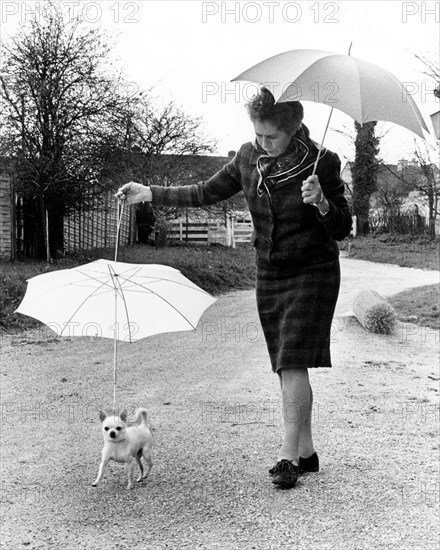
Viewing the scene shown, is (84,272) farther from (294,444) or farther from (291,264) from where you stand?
(294,444)

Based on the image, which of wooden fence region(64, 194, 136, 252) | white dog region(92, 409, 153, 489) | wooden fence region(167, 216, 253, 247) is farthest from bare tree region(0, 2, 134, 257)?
white dog region(92, 409, 153, 489)

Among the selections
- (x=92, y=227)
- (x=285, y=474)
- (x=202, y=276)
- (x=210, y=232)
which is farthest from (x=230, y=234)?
(x=285, y=474)

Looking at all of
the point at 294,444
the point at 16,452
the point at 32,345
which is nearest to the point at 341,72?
the point at 294,444

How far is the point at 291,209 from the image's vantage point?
7.60 ft

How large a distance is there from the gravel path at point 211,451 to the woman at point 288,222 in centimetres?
163

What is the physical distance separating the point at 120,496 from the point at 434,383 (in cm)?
511

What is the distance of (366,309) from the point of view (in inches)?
486

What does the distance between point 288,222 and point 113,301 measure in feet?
1.91

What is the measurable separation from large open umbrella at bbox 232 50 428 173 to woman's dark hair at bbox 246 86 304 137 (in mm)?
133

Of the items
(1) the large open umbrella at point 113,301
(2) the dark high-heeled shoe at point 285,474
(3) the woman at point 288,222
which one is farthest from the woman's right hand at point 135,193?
(2) the dark high-heeled shoe at point 285,474

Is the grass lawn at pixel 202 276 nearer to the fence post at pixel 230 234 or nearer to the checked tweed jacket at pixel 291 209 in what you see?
the fence post at pixel 230 234

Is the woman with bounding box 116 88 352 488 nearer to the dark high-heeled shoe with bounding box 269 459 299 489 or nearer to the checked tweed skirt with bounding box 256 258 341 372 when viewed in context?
the checked tweed skirt with bounding box 256 258 341 372

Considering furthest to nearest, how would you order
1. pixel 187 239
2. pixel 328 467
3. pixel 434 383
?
pixel 187 239 → pixel 434 383 → pixel 328 467

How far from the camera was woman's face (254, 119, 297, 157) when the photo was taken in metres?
2.18
